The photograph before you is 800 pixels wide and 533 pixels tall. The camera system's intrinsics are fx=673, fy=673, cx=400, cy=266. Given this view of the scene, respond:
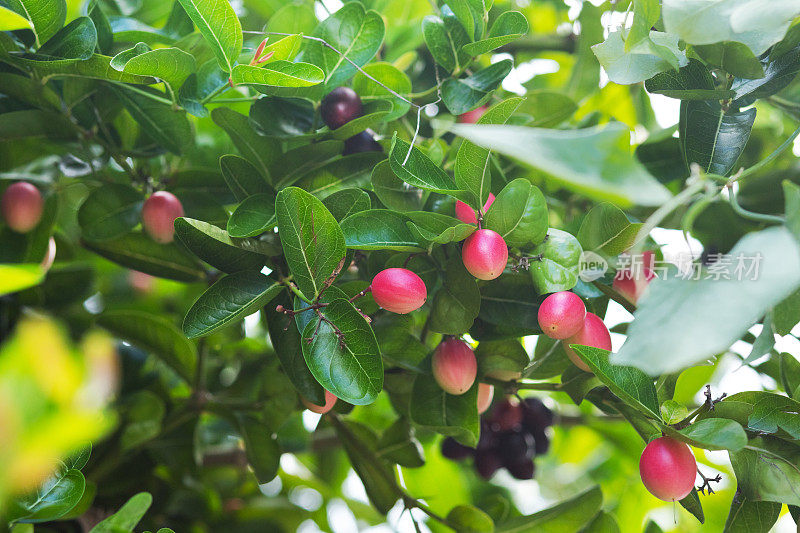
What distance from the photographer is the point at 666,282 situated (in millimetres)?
480

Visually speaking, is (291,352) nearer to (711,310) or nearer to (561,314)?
(561,314)

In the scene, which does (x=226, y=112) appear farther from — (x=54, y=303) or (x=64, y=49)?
(x=54, y=303)

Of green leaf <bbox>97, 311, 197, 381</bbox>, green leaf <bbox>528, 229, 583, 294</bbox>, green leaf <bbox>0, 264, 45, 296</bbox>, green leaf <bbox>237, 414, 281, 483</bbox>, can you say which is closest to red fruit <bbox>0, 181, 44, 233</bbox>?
green leaf <bbox>97, 311, 197, 381</bbox>

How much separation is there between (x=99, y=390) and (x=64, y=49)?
→ 0.57m

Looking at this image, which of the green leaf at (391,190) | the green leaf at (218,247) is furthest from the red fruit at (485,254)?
the green leaf at (218,247)

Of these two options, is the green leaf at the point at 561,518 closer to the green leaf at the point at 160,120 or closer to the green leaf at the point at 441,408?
the green leaf at the point at 441,408

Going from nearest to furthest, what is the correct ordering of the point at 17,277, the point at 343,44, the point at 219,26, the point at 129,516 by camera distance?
1. the point at 17,277
2. the point at 129,516
3. the point at 219,26
4. the point at 343,44

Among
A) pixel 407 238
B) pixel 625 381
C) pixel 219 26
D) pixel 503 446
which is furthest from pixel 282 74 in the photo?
pixel 503 446

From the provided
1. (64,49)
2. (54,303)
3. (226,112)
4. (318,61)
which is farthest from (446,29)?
(54,303)

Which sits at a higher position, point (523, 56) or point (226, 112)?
point (226, 112)

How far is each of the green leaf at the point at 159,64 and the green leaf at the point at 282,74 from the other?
7cm

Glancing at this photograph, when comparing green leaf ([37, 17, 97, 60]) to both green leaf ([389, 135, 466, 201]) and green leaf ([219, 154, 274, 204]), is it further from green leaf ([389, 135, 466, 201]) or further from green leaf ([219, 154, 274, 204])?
green leaf ([389, 135, 466, 201])

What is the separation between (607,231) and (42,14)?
0.60 metres

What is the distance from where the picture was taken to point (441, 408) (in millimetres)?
720
